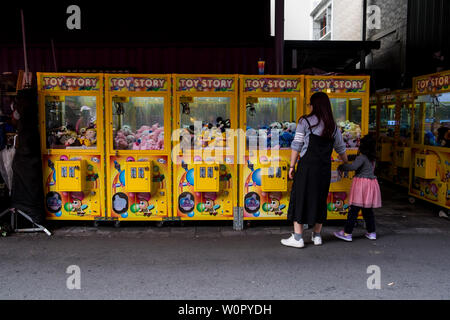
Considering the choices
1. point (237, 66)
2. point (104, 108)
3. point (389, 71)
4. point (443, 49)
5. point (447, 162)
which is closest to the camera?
point (104, 108)

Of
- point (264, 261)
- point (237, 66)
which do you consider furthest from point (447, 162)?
point (237, 66)

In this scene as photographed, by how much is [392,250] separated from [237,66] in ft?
17.0

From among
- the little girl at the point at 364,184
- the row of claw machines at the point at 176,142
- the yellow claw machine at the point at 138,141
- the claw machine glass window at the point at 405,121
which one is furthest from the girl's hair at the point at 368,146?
the claw machine glass window at the point at 405,121

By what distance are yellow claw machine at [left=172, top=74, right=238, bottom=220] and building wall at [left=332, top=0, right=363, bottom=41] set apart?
11994 mm

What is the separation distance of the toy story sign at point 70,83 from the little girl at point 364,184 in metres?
3.60

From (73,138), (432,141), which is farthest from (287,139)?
(73,138)

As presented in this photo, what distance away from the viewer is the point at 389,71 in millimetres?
12992

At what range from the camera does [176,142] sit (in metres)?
5.58

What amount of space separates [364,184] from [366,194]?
130 mm

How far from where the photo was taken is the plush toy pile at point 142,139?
5617mm

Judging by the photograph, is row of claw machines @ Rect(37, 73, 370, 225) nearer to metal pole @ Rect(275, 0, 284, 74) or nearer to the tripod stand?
the tripod stand

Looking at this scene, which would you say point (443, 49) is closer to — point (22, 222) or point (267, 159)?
point (267, 159)

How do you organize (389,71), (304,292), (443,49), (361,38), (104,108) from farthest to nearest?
1. (361,38)
2. (389,71)
3. (443,49)
4. (104,108)
5. (304,292)

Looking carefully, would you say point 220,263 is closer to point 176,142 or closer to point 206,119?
point 176,142
